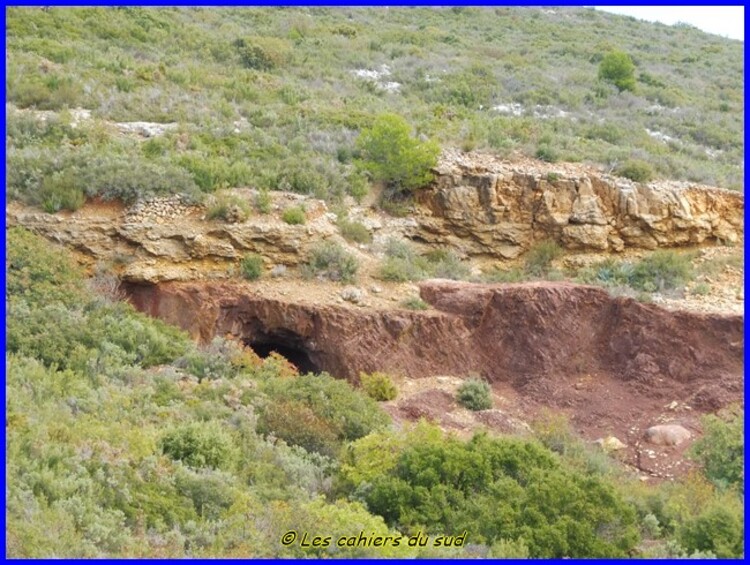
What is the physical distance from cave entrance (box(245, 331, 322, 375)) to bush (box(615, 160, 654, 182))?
8.09 metres

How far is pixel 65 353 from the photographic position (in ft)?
35.5

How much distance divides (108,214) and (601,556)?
32.1ft

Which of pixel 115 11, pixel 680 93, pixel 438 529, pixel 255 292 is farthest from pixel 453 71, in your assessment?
pixel 438 529

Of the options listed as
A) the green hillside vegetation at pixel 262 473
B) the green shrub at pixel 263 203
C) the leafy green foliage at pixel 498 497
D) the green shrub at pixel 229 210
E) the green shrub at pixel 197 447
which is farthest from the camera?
the green shrub at pixel 263 203

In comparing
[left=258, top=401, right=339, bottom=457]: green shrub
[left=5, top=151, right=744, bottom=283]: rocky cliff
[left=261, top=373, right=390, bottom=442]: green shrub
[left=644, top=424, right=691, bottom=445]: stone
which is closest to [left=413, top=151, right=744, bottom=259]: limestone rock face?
[left=5, top=151, right=744, bottom=283]: rocky cliff

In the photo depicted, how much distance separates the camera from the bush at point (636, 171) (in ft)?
57.0

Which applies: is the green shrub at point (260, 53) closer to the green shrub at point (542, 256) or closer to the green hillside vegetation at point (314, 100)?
the green hillside vegetation at point (314, 100)

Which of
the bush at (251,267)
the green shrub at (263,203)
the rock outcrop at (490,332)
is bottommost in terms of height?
the rock outcrop at (490,332)

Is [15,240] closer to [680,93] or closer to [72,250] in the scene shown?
[72,250]

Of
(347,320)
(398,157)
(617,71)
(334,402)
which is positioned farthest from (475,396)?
(617,71)

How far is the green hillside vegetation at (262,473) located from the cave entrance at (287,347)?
1.78 metres

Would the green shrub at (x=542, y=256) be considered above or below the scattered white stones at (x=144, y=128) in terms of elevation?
below

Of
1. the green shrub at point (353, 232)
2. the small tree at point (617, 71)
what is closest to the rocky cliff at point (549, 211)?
the green shrub at point (353, 232)

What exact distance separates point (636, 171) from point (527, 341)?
559 cm
